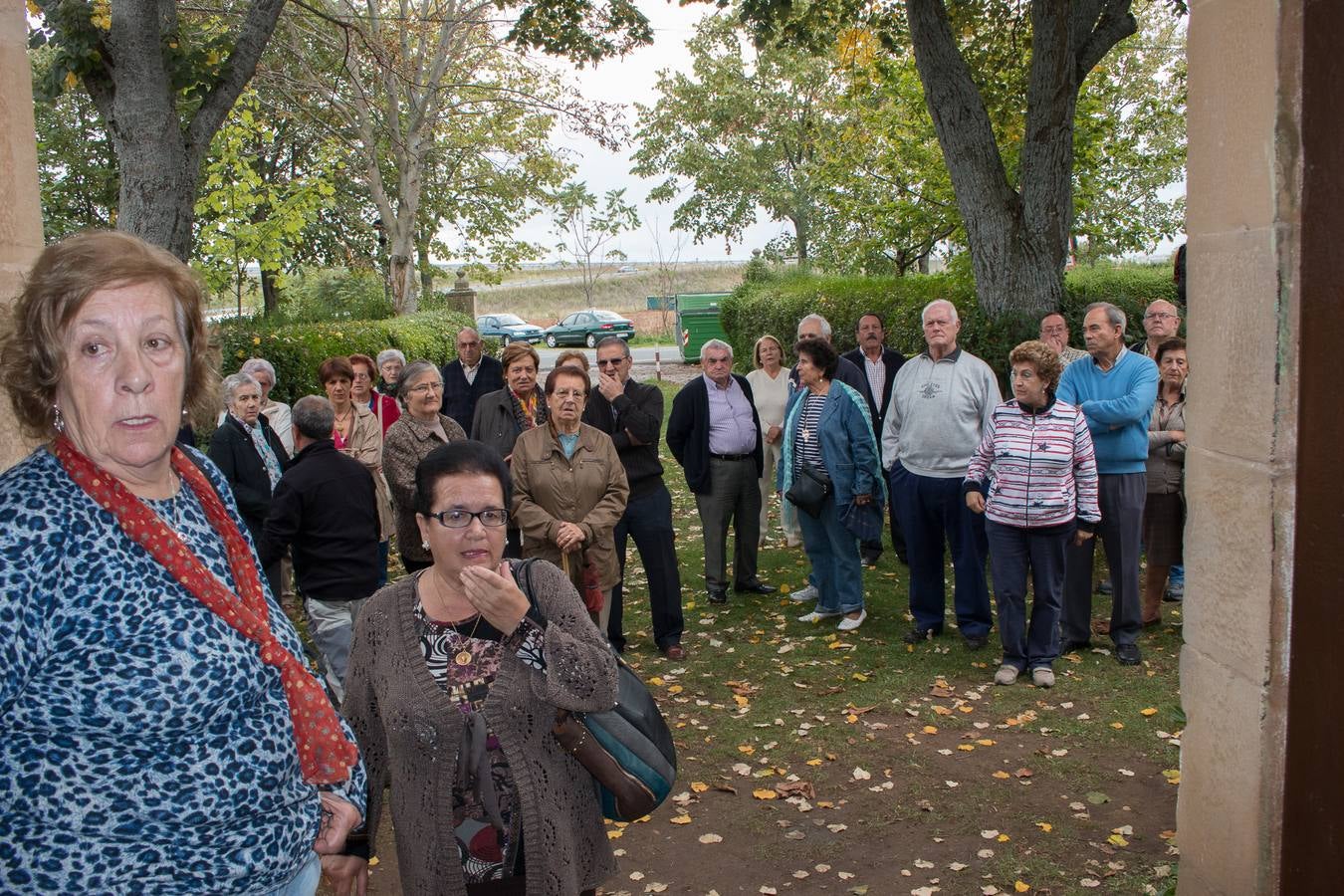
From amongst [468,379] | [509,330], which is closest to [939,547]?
[468,379]

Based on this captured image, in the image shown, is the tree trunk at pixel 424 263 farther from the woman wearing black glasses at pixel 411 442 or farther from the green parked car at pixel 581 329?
the woman wearing black glasses at pixel 411 442

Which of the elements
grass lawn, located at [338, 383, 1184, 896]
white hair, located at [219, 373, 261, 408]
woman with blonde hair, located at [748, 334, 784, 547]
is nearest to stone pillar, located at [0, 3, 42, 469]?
grass lawn, located at [338, 383, 1184, 896]

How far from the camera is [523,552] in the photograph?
7.48 meters

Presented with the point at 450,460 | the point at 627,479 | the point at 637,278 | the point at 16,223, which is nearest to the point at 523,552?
the point at 627,479

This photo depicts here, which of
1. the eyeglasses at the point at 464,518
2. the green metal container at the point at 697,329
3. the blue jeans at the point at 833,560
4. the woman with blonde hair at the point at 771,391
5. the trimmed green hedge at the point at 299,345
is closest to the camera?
the eyeglasses at the point at 464,518

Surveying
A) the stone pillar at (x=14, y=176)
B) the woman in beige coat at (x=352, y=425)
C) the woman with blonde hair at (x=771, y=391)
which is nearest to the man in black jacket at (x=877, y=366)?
the woman with blonde hair at (x=771, y=391)

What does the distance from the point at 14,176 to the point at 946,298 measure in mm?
12432

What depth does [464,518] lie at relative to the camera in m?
3.29

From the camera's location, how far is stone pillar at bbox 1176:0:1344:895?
288 cm

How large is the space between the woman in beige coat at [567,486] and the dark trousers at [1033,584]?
241 cm

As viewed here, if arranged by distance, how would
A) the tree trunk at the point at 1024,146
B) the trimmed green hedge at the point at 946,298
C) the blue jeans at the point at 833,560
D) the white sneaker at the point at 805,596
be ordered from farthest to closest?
the trimmed green hedge at the point at 946,298 < the tree trunk at the point at 1024,146 < the white sneaker at the point at 805,596 < the blue jeans at the point at 833,560

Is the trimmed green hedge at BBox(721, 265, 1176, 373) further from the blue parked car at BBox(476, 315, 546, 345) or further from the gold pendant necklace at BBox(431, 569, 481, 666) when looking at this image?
the blue parked car at BBox(476, 315, 546, 345)

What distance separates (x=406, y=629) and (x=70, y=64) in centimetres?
690

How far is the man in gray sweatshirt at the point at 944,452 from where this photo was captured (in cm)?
801
